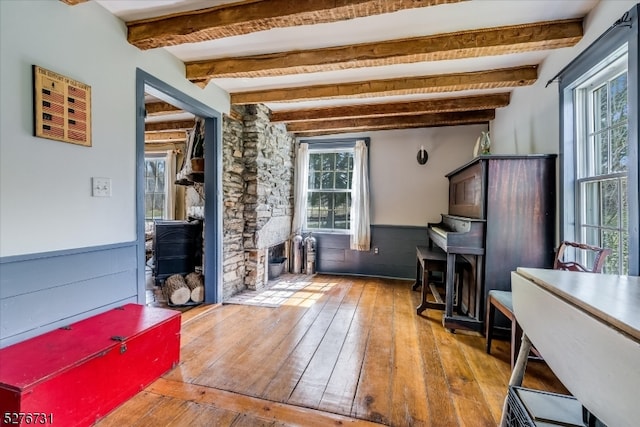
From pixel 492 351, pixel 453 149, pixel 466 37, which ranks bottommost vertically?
pixel 492 351

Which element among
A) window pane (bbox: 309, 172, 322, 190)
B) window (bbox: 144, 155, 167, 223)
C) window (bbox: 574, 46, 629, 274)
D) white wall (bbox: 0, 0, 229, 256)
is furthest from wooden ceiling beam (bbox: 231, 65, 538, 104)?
window (bbox: 144, 155, 167, 223)

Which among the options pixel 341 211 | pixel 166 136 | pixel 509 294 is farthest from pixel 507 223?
pixel 166 136

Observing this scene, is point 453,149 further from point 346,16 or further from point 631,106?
point 346,16

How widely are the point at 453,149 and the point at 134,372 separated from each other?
4552 mm

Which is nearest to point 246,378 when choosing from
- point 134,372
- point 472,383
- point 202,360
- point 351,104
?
point 202,360

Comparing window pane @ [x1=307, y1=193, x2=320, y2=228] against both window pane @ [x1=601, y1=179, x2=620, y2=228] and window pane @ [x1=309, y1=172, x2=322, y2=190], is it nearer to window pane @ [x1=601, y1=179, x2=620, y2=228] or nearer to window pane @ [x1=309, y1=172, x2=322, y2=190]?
window pane @ [x1=309, y1=172, x2=322, y2=190]

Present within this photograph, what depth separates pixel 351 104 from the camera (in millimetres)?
3713

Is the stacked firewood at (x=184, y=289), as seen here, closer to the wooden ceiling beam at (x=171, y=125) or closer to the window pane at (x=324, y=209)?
the window pane at (x=324, y=209)

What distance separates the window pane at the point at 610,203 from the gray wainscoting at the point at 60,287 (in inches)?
129

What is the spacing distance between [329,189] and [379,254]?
4.56ft

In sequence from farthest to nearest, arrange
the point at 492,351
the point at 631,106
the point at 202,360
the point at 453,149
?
the point at 453,149, the point at 492,351, the point at 202,360, the point at 631,106

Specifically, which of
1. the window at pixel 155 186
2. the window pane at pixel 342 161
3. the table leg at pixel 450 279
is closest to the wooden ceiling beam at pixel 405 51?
the table leg at pixel 450 279

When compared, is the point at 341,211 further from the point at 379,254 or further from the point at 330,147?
the point at 330,147

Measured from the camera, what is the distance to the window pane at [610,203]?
1.76m
